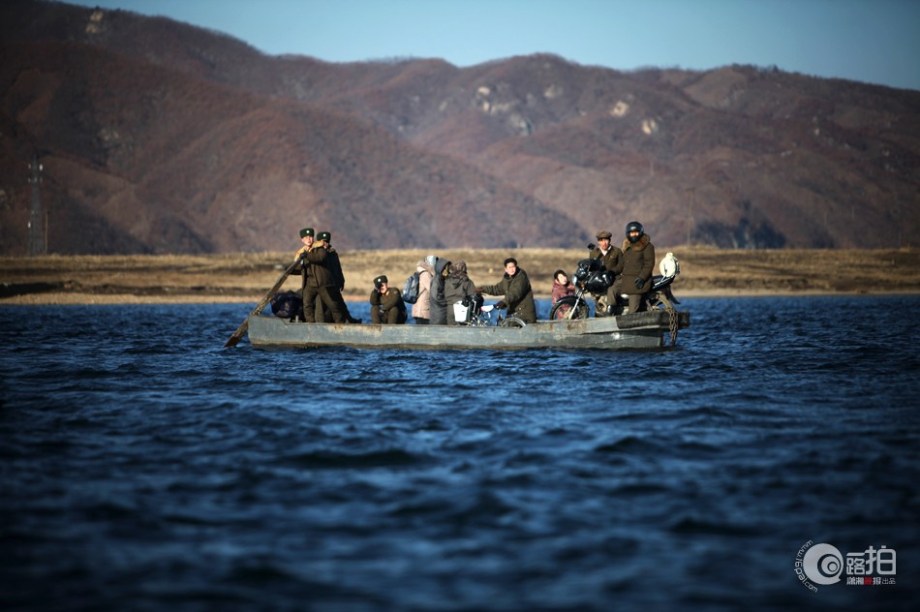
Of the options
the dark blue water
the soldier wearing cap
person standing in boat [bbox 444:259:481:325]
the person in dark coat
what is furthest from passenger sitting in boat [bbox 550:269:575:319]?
the soldier wearing cap

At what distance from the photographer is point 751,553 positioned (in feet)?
28.4

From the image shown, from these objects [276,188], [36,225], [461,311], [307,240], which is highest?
[276,188]

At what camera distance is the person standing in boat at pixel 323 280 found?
77.7 ft

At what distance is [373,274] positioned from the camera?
77.1m

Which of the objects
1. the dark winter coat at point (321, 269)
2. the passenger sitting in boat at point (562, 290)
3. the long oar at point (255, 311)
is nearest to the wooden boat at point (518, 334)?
the dark winter coat at point (321, 269)

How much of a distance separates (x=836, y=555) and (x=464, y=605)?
9.75 feet

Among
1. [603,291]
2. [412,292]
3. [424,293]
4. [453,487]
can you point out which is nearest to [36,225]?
[412,292]

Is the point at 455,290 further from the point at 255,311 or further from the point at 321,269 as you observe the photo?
the point at 255,311

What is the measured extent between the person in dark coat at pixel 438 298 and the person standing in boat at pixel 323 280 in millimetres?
1934

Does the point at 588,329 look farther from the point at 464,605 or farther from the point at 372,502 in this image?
the point at 464,605

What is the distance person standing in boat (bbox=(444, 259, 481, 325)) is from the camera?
24.3 meters

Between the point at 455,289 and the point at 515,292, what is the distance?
4.46ft

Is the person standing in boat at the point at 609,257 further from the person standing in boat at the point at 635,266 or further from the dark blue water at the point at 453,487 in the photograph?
the dark blue water at the point at 453,487

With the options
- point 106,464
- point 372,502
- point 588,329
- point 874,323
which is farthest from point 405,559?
point 874,323
